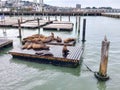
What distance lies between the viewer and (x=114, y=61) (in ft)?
51.8

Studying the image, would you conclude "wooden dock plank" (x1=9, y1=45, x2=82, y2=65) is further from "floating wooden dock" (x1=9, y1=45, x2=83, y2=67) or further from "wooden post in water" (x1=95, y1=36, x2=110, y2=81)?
"wooden post in water" (x1=95, y1=36, x2=110, y2=81)

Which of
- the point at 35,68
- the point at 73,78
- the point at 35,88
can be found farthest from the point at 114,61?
the point at 35,88

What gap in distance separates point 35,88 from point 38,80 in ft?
3.44

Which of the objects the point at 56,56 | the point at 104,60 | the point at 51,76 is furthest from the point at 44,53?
the point at 104,60

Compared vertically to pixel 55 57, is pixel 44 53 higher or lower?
higher

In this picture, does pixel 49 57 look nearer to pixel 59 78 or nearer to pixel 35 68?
pixel 35 68

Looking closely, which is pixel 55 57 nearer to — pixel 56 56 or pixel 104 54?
pixel 56 56

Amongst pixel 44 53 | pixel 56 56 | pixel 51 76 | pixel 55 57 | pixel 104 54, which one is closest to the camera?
pixel 104 54

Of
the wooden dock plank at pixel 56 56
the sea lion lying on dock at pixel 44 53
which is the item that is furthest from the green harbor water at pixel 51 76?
the sea lion lying on dock at pixel 44 53

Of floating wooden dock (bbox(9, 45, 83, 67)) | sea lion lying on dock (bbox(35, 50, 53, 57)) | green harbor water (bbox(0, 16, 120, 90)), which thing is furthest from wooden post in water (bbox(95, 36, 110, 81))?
sea lion lying on dock (bbox(35, 50, 53, 57))

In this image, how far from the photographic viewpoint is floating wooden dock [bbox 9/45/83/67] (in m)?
14.0

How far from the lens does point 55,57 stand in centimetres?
1425

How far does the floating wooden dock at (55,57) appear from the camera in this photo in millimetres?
13984

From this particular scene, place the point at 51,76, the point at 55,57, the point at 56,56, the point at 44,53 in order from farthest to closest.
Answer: the point at 44,53 < the point at 56,56 < the point at 55,57 < the point at 51,76
